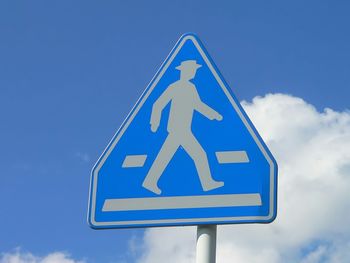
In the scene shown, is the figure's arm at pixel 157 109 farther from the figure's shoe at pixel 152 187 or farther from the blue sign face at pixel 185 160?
the figure's shoe at pixel 152 187

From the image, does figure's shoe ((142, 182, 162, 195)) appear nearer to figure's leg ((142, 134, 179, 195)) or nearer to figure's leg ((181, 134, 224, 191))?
figure's leg ((142, 134, 179, 195))

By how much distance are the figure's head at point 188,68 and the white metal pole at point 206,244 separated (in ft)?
2.18

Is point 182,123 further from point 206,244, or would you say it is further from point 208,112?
point 206,244

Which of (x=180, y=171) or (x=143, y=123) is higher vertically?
(x=143, y=123)

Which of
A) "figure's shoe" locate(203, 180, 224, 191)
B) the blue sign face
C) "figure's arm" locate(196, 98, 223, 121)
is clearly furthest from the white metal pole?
"figure's arm" locate(196, 98, 223, 121)

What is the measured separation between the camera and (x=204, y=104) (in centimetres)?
232

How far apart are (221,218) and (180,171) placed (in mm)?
269

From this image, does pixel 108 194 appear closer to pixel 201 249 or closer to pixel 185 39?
pixel 201 249

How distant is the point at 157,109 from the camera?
2.37 metres

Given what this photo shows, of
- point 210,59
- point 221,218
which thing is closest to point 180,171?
point 221,218

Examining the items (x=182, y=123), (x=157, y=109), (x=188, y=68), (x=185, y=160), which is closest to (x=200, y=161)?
(x=185, y=160)

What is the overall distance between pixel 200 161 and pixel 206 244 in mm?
346

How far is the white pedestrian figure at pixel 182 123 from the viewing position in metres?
2.21

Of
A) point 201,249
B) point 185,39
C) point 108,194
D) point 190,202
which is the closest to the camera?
point 201,249
